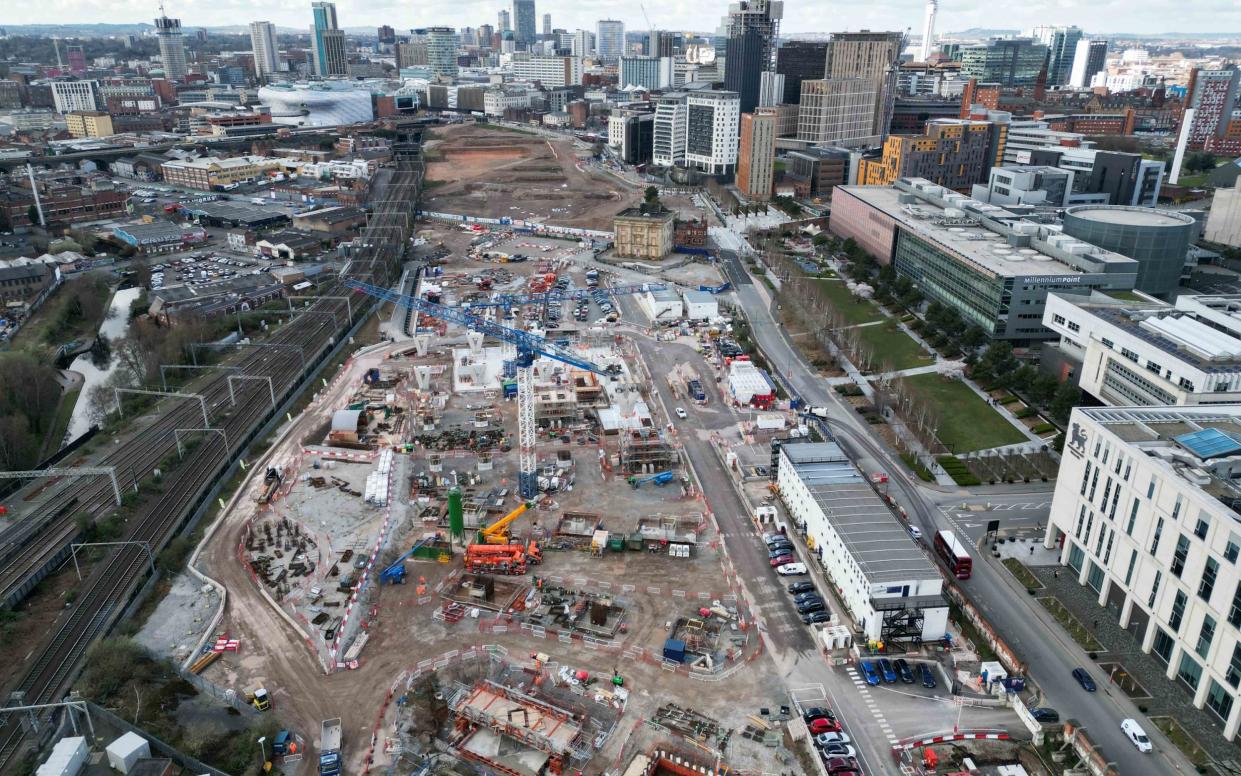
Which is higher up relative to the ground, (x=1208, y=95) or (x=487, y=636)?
(x=1208, y=95)

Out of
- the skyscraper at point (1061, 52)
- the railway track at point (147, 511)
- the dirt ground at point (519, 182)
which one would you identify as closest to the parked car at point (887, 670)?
the railway track at point (147, 511)

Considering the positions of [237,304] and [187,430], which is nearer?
[187,430]

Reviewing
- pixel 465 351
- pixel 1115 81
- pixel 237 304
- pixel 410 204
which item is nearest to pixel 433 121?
pixel 410 204

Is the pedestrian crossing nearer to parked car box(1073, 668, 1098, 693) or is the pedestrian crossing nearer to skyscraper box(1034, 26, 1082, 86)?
parked car box(1073, 668, 1098, 693)

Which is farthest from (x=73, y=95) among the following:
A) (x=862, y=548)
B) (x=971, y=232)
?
(x=862, y=548)

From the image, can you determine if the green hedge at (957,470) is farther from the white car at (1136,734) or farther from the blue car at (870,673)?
the white car at (1136,734)

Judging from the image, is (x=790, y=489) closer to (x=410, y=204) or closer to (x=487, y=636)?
(x=487, y=636)
